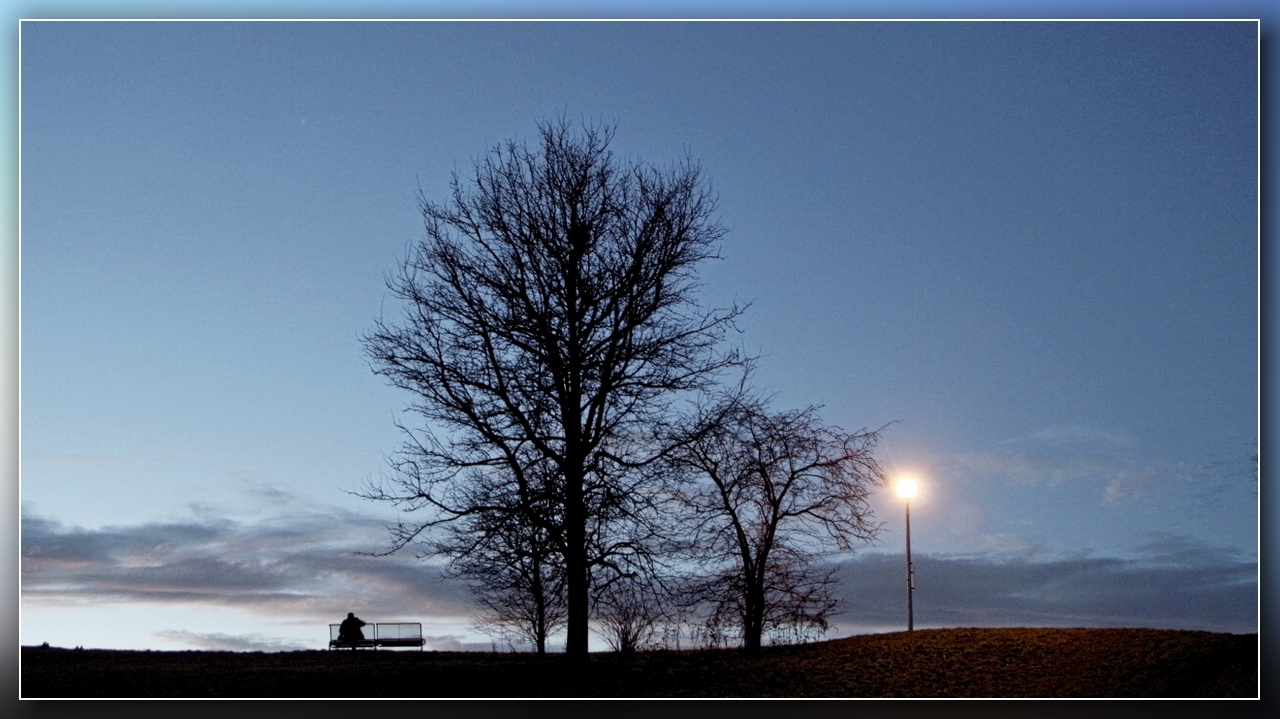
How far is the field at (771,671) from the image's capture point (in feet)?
57.1

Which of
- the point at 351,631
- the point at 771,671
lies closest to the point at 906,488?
the point at 771,671

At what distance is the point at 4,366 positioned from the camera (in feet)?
55.9

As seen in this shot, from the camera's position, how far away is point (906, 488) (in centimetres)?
1880

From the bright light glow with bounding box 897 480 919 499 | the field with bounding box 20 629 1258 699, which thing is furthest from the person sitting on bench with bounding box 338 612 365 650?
the bright light glow with bounding box 897 480 919 499

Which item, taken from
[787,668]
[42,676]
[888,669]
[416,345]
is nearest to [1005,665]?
[888,669]

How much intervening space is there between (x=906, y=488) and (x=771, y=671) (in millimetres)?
3086

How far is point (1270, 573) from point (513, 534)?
977 centimetres

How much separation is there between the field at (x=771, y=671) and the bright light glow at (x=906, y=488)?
7.19ft

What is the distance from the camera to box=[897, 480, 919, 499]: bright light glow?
18.8m

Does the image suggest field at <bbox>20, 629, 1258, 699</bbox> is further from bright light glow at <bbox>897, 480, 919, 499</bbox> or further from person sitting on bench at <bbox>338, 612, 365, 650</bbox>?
bright light glow at <bbox>897, 480, 919, 499</bbox>

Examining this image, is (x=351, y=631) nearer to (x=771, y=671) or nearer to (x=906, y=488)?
(x=771, y=671)

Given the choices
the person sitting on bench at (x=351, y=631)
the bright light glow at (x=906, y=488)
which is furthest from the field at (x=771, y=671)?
the bright light glow at (x=906, y=488)

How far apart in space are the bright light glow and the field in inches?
86.3
